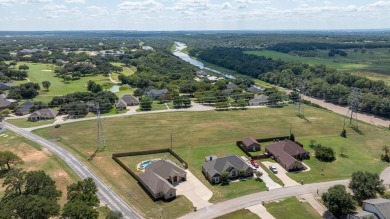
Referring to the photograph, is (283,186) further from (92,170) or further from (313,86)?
(313,86)

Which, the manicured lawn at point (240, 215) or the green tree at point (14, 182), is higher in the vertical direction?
the green tree at point (14, 182)

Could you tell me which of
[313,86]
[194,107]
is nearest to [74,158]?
[194,107]

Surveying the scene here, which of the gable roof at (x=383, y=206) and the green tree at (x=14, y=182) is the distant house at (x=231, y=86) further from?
the green tree at (x=14, y=182)

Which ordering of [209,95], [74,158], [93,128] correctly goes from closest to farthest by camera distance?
[74,158]
[93,128]
[209,95]

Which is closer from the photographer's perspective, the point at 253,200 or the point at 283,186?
the point at 253,200

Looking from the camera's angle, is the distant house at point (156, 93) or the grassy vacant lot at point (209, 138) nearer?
the grassy vacant lot at point (209, 138)

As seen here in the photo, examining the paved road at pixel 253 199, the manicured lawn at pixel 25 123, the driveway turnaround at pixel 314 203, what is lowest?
the driveway turnaround at pixel 314 203

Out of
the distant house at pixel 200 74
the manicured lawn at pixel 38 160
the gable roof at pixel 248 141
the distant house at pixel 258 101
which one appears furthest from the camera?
the distant house at pixel 200 74

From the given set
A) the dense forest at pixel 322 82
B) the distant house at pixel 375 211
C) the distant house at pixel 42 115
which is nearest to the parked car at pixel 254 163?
the distant house at pixel 375 211
